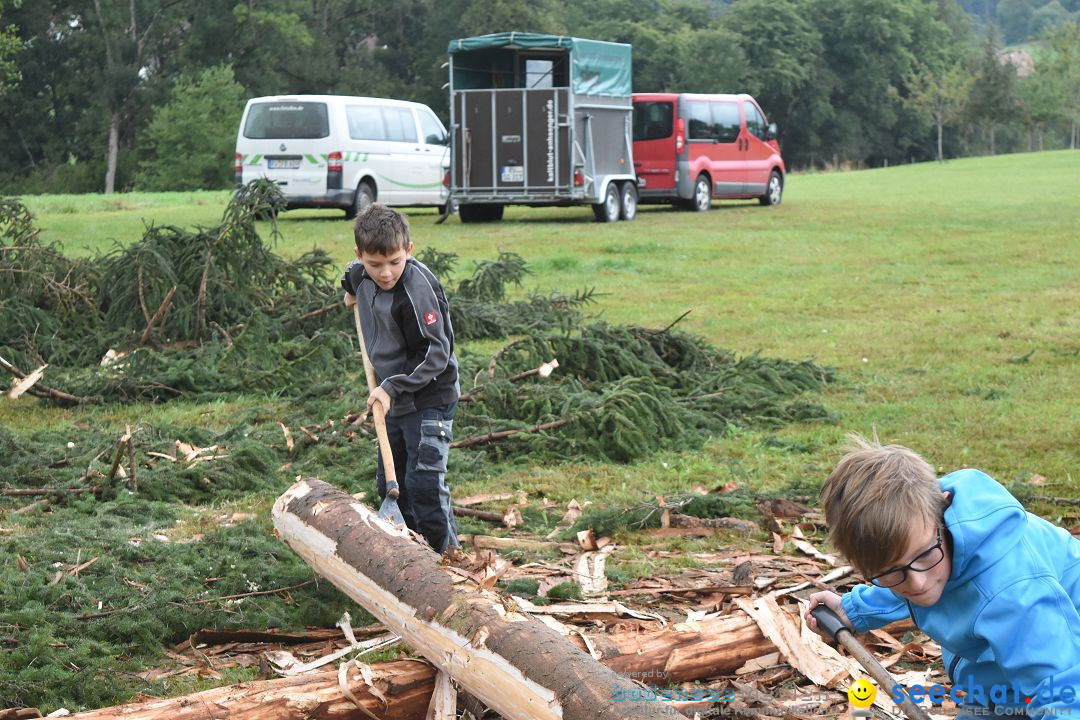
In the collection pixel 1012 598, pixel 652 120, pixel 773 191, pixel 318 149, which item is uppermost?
pixel 652 120

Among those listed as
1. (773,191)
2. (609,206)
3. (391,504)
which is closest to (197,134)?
(773,191)

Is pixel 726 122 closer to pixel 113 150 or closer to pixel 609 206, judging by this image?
pixel 609 206

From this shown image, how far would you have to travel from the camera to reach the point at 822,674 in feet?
12.8

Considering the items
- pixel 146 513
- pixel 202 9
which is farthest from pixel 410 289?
pixel 202 9

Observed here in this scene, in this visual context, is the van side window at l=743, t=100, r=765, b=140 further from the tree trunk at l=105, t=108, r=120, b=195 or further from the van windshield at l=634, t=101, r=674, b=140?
the tree trunk at l=105, t=108, r=120, b=195

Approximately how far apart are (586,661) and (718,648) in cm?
84

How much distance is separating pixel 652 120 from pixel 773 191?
175 inches

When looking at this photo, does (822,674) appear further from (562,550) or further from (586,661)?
(562,550)

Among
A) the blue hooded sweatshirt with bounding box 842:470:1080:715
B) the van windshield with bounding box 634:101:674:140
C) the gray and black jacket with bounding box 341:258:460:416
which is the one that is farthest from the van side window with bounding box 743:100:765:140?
the blue hooded sweatshirt with bounding box 842:470:1080:715

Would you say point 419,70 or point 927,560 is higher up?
point 419,70

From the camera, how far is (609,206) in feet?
72.0

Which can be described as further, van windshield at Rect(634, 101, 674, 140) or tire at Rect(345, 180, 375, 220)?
van windshield at Rect(634, 101, 674, 140)

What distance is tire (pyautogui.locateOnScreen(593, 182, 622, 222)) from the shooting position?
2177cm

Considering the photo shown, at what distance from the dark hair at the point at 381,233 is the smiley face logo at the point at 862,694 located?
2.39 metres
